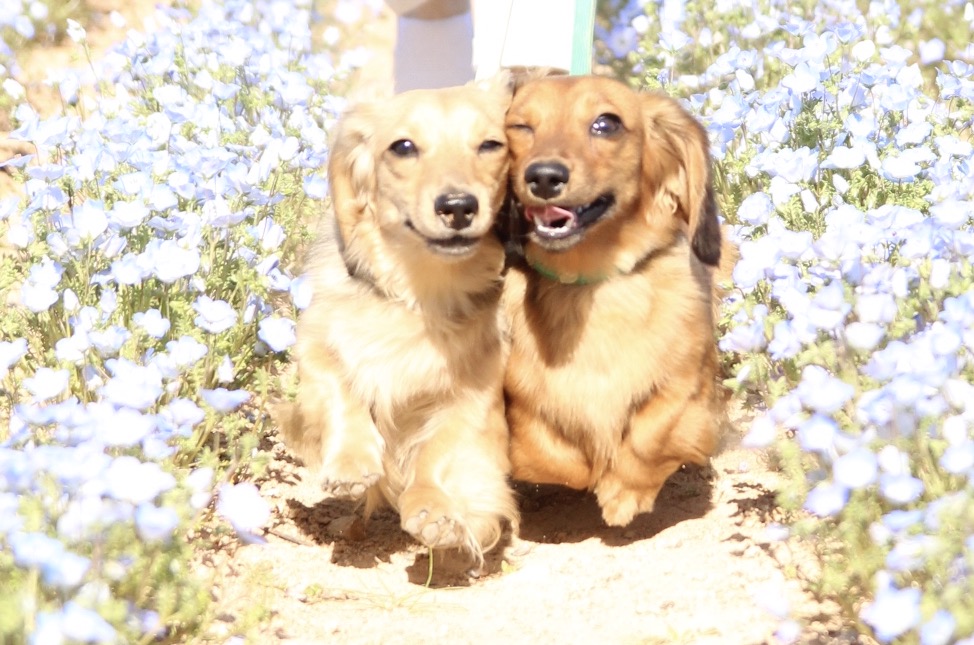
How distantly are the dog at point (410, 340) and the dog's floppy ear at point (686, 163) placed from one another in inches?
15.7

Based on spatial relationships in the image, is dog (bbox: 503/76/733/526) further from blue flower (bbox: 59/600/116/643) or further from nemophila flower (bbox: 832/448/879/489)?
blue flower (bbox: 59/600/116/643)

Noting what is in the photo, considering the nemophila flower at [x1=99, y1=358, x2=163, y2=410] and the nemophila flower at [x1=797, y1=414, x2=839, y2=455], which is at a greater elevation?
the nemophila flower at [x1=797, y1=414, x2=839, y2=455]

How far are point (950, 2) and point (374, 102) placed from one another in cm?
338

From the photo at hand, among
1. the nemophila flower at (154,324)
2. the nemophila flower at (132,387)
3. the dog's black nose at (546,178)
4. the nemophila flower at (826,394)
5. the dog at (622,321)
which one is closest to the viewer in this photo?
the nemophila flower at (826,394)

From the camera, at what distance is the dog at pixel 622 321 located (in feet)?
10.6

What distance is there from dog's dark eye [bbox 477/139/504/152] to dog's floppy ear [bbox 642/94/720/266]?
392 millimetres

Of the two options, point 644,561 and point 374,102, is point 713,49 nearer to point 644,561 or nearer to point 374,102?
point 374,102

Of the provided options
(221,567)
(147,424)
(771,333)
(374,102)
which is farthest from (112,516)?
(374,102)

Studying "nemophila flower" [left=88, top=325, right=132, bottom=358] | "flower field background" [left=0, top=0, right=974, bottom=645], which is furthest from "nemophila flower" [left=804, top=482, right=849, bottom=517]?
"nemophila flower" [left=88, top=325, right=132, bottom=358]

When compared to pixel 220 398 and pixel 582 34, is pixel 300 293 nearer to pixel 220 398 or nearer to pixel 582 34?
pixel 220 398

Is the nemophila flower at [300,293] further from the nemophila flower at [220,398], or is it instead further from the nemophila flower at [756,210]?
the nemophila flower at [756,210]

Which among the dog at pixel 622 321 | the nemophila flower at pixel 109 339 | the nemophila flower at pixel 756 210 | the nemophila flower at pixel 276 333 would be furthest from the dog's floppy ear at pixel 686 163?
the nemophila flower at pixel 109 339

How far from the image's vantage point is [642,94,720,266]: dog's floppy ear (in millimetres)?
3297

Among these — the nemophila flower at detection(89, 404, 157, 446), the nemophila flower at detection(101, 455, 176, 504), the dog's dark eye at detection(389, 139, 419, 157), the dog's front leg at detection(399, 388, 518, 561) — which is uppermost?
the nemophila flower at detection(101, 455, 176, 504)
